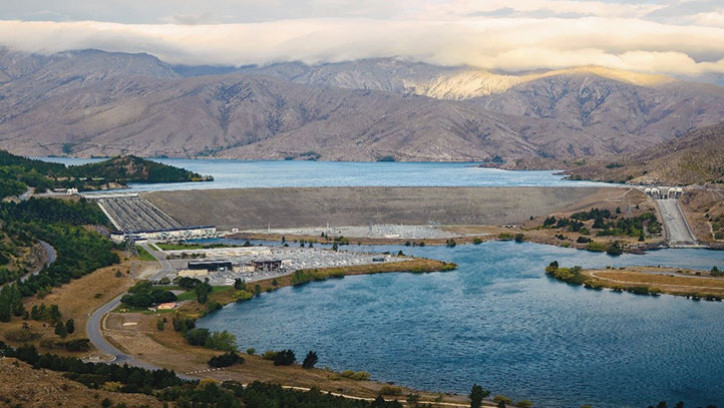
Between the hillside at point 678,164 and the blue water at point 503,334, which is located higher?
the hillside at point 678,164

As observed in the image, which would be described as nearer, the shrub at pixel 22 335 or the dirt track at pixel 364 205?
the shrub at pixel 22 335

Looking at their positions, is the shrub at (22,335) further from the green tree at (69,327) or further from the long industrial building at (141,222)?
Answer: the long industrial building at (141,222)

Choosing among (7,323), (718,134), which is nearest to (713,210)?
(718,134)

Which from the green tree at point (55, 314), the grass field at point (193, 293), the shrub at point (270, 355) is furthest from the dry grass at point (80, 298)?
the shrub at point (270, 355)

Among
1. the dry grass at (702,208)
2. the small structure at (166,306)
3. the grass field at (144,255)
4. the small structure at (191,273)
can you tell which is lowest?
the small structure at (166,306)

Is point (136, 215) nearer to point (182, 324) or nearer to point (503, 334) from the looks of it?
point (182, 324)

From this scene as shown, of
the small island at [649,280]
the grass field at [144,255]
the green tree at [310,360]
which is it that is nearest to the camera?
the green tree at [310,360]

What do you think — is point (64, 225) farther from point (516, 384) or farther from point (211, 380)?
point (516, 384)
